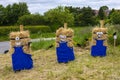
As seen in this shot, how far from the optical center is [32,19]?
1944 inches

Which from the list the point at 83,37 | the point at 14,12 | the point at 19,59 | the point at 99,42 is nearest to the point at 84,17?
the point at 14,12

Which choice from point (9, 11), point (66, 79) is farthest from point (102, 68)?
point (9, 11)

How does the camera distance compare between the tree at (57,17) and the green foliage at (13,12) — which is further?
the green foliage at (13,12)

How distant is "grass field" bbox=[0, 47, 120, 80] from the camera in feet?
28.8

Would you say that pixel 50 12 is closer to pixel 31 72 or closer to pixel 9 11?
pixel 9 11

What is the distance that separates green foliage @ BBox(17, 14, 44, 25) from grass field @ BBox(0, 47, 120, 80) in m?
36.5

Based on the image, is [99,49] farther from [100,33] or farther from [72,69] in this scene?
[72,69]

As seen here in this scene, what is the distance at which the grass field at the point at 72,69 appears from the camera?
28.8 feet

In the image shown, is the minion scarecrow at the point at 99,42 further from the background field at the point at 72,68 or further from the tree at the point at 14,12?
the tree at the point at 14,12

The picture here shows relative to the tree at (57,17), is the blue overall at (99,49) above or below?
above

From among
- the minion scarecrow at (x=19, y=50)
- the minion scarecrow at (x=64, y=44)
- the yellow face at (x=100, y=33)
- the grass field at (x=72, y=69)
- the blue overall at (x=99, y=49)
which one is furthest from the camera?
the blue overall at (x=99, y=49)

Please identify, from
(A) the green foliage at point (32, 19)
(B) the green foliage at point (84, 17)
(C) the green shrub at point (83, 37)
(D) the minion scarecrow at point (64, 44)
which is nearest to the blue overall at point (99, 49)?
(D) the minion scarecrow at point (64, 44)

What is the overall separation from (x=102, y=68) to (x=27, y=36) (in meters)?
2.35

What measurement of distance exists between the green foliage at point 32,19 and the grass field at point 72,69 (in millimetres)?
36468
